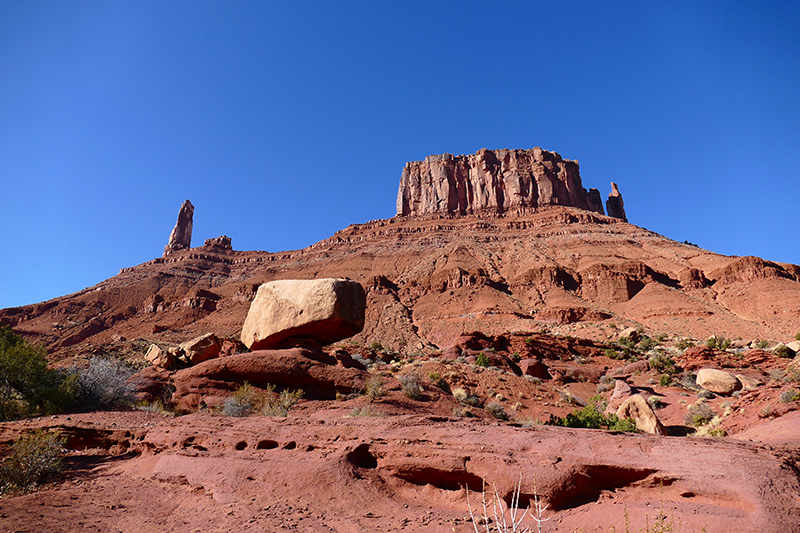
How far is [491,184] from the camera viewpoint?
95875mm

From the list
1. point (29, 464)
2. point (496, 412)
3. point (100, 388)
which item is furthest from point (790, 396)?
point (100, 388)

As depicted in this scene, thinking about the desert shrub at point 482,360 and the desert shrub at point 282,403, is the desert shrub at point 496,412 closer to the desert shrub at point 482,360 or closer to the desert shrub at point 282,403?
the desert shrub at point 282,403

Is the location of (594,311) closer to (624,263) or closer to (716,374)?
(624,263)

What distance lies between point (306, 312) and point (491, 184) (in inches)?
3448

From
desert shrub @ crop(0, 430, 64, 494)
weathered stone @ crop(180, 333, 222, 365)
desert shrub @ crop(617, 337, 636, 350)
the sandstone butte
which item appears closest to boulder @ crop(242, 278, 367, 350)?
the sandstone butte

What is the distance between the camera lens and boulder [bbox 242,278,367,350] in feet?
46.9

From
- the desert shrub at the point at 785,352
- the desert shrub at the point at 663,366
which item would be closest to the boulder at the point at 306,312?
the desert shrub at the point at 663,366

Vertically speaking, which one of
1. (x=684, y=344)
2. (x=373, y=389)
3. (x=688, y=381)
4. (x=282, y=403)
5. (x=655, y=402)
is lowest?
(x=655, y=402)

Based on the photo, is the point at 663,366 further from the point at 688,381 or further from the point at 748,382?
the point at 748,382

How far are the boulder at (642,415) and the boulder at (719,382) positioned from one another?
6.30 m

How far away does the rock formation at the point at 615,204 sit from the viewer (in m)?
112

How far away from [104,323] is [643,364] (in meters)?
68.0

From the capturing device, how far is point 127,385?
44.6 feet

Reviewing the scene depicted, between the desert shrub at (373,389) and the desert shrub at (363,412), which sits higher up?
the desert shrub at (373,389)
